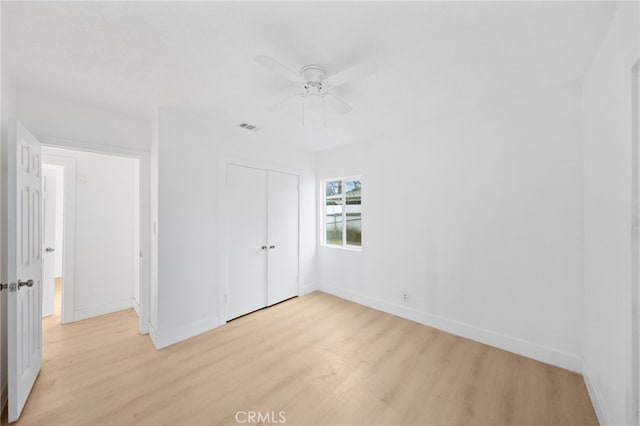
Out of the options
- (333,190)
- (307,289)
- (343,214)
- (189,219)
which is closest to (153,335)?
(189,219)

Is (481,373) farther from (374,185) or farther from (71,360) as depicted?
(71,360)

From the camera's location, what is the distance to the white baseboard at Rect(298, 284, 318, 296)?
4.13 m

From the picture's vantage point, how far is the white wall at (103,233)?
3273 millimetres

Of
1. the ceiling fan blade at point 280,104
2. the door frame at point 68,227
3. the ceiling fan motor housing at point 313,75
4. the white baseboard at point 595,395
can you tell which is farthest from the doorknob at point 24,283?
the white baseboard at point 595,395

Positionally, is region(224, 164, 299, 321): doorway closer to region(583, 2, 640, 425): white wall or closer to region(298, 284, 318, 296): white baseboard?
region(298, 284, 318, 296): white baseboard

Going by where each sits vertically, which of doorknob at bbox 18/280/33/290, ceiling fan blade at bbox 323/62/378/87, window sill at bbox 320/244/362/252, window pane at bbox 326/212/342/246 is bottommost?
window sill at bbox 320/244/362/252

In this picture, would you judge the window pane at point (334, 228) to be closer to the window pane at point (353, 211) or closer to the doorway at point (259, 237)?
the window pane at point (353, 211)

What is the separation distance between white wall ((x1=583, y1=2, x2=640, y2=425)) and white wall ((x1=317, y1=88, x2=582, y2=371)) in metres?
0.18

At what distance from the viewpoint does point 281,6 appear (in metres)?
1.33

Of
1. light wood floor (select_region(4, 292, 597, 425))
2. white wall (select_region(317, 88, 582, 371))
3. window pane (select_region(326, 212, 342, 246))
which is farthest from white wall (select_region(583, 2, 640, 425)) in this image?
window pane (select_region(326, 212, 342, 246))

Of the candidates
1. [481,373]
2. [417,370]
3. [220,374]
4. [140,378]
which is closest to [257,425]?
[220,374]

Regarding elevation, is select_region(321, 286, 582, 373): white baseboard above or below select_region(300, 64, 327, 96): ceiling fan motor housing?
below

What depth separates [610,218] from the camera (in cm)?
153

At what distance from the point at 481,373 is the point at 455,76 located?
8.24 ft
